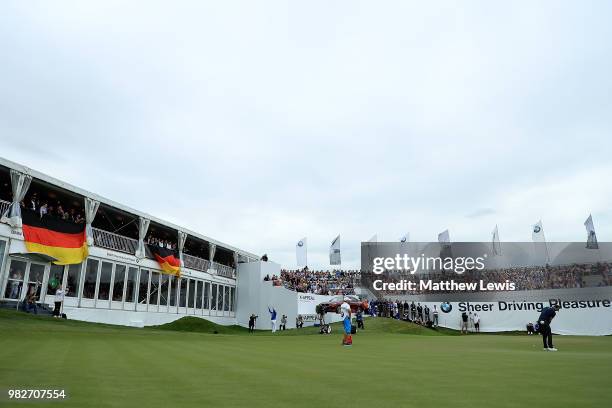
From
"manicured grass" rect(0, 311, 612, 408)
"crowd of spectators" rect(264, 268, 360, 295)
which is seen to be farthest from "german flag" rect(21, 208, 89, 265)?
"crowd of spectators" rect(264, 268, 360, 295)

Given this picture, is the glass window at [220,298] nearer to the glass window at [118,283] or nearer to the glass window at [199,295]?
the glass window at [199,295]

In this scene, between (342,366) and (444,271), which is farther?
(444,271)

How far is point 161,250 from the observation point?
118ft

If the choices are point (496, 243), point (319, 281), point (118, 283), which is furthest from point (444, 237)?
point (118, 283)

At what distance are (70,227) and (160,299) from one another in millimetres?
10536

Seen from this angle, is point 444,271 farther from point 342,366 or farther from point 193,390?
point 193,390

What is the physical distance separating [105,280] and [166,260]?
19.7 feet

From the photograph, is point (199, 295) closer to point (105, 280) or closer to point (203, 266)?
point (203, 266)

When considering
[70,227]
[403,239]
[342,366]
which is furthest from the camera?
[403,239]

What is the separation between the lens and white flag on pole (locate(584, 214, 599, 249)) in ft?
141

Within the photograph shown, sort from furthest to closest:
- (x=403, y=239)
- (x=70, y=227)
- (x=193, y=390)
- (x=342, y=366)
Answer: (x=403, y=239), (x=70, y=227), (x=342, y=366), (x=193, y=390)

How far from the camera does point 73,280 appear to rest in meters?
27.8

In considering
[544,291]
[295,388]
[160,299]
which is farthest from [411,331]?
[295,388]

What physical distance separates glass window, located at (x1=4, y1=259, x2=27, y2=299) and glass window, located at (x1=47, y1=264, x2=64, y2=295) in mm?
1748
